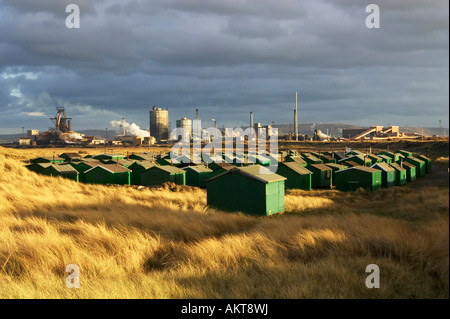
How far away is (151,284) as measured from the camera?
7.07 m

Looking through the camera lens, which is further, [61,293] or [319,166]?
[319,166]

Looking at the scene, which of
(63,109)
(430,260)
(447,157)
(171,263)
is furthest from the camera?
(63,109)

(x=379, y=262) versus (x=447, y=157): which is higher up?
(x=447, y=157)

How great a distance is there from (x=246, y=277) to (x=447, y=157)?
4380mm

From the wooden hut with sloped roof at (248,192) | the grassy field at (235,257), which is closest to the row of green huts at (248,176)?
the wooden hut with sloped roof at (248,192)

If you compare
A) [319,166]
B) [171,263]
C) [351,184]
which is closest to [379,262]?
[171,263]

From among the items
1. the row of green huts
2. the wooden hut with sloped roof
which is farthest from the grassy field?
the row of green huts

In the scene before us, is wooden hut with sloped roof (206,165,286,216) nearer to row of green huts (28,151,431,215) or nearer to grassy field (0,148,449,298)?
row of green huts (28,151,431,215)

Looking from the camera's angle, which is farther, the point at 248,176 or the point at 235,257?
the point at 248,176

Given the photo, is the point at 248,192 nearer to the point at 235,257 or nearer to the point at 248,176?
the point at 248,176

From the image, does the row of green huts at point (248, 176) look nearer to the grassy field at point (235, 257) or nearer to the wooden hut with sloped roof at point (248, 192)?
the wooden hut with sloped roof at point (248, 192)

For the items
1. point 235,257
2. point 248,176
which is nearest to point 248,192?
point 248,176

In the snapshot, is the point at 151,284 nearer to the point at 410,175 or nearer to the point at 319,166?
the point at 319,166

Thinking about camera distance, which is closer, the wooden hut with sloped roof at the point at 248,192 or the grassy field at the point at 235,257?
the grassy field at the point at 235,257
